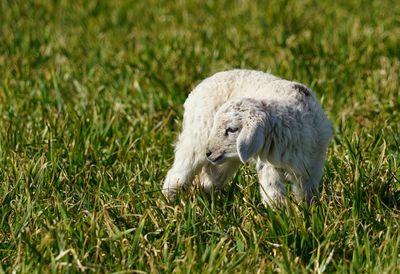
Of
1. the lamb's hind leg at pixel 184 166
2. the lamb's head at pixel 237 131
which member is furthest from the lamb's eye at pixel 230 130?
the lamb's hind leg at pixel 184 166

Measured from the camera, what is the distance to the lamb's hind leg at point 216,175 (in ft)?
16.5

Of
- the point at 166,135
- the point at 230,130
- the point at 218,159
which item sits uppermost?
the point at 230,130

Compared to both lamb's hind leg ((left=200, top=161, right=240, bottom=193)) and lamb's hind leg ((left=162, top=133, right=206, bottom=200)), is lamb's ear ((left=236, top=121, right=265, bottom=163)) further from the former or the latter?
lamb's hind leg ((left=200, top=161, right=240, bottom=193))

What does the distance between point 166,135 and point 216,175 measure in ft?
3.83

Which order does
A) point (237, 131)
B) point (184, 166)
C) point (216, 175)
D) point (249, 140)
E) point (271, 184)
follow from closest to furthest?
1. point (249, 140)
2. point (237, 131)
3. point (271, 184)
4. point (184, 166)
5. point (216, 175)

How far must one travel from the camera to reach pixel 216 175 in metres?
5.07

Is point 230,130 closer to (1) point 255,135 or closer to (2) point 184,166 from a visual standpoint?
(1) point 255,135

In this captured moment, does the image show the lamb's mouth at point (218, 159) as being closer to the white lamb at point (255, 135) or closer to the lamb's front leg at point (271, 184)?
the white lamb at point (255, 135)

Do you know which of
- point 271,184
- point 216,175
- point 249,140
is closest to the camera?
point 249,140

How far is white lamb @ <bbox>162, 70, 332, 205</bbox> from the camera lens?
14.5ft

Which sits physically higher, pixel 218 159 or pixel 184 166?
pixel 218 159

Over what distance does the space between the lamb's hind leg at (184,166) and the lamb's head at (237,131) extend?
28cm

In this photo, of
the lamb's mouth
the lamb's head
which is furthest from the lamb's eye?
the lamb's mouth

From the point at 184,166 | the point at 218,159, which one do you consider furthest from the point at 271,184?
the point at 184,166
